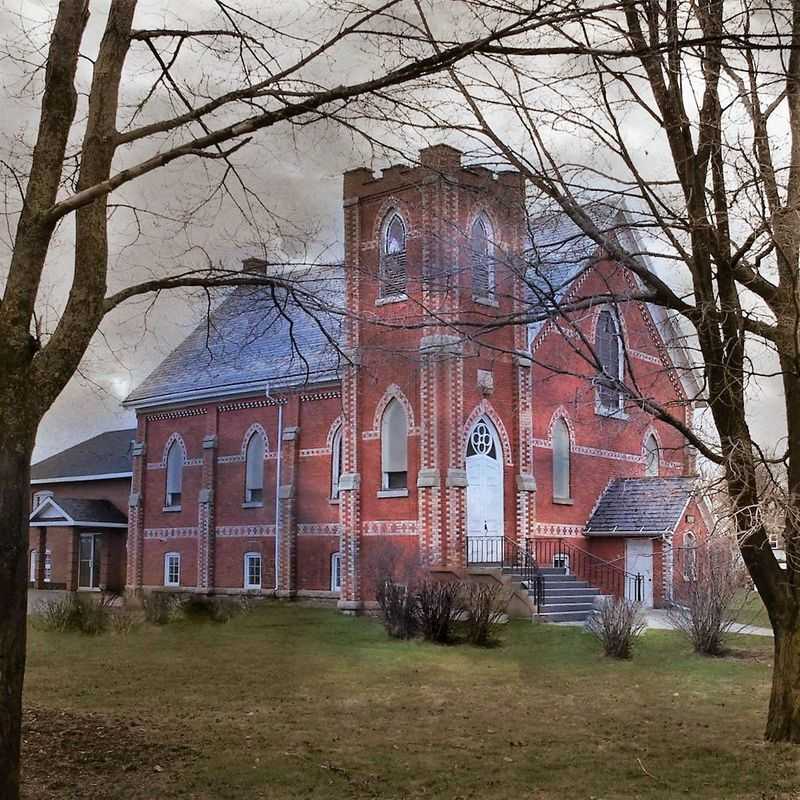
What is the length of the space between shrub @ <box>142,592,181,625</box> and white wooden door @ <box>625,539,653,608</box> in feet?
39.2

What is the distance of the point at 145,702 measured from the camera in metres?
12.5

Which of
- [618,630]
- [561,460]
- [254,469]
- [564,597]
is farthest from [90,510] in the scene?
[618,630]

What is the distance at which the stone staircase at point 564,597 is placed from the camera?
77.2 feet

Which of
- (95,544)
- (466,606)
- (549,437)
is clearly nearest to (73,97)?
(466,606)

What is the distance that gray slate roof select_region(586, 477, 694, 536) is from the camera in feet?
91.5

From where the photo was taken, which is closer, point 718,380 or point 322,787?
point 322,787

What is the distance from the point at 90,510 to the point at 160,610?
18267 millimetres

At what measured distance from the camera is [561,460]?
29250 millimetres

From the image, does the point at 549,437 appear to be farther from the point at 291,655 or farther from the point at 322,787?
the point at 322,787

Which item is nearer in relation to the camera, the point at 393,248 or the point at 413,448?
the point at 413,448

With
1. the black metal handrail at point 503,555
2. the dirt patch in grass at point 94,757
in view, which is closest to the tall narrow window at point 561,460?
the black metal handrail at point 503,555

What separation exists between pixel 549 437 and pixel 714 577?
38.4ft

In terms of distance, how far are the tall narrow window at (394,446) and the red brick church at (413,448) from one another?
0.04 m

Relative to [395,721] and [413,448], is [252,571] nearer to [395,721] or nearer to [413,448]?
[413,448]
